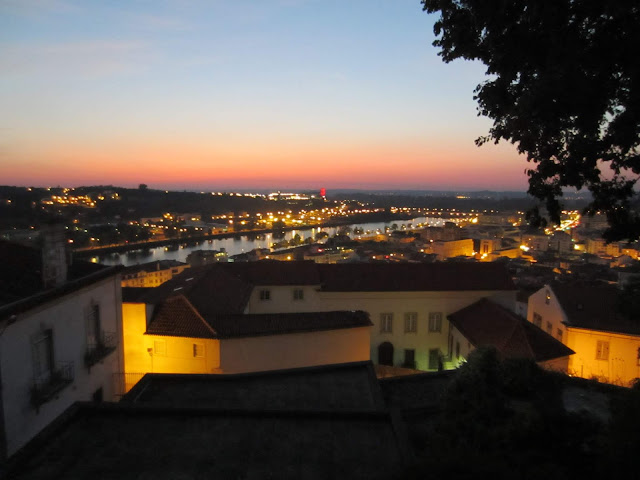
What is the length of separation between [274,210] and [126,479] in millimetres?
107835

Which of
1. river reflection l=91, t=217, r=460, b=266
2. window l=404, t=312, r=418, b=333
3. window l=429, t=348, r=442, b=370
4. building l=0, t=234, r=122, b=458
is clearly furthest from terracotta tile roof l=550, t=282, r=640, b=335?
river reflection l=91, t=217, r=460, b=266

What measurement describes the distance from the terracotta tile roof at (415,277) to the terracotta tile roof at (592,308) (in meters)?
1.63

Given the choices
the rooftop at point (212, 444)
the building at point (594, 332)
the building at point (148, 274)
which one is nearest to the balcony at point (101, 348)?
the rooftop at point (212, 444)

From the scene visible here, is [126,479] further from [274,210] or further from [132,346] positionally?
[274,210]

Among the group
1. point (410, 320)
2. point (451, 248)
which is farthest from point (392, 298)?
point (451, 248)

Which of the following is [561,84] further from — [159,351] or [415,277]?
[415,277]

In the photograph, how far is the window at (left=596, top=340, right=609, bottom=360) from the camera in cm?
1197

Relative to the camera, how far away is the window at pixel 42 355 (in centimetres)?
504

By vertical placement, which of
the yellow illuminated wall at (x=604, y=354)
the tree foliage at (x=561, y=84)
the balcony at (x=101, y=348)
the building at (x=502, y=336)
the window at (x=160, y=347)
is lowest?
the yellow illuminated wall at (x=604, y=354)

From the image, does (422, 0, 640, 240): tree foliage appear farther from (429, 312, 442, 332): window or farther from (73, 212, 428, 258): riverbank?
(73, 212, 428, 258): riverbank

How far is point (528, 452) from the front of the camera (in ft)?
10.3

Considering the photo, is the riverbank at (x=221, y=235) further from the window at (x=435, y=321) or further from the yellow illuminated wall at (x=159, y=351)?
the window at (x=435, y=321)

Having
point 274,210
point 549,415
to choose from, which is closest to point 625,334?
point 549,415

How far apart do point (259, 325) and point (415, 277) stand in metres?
6.62
